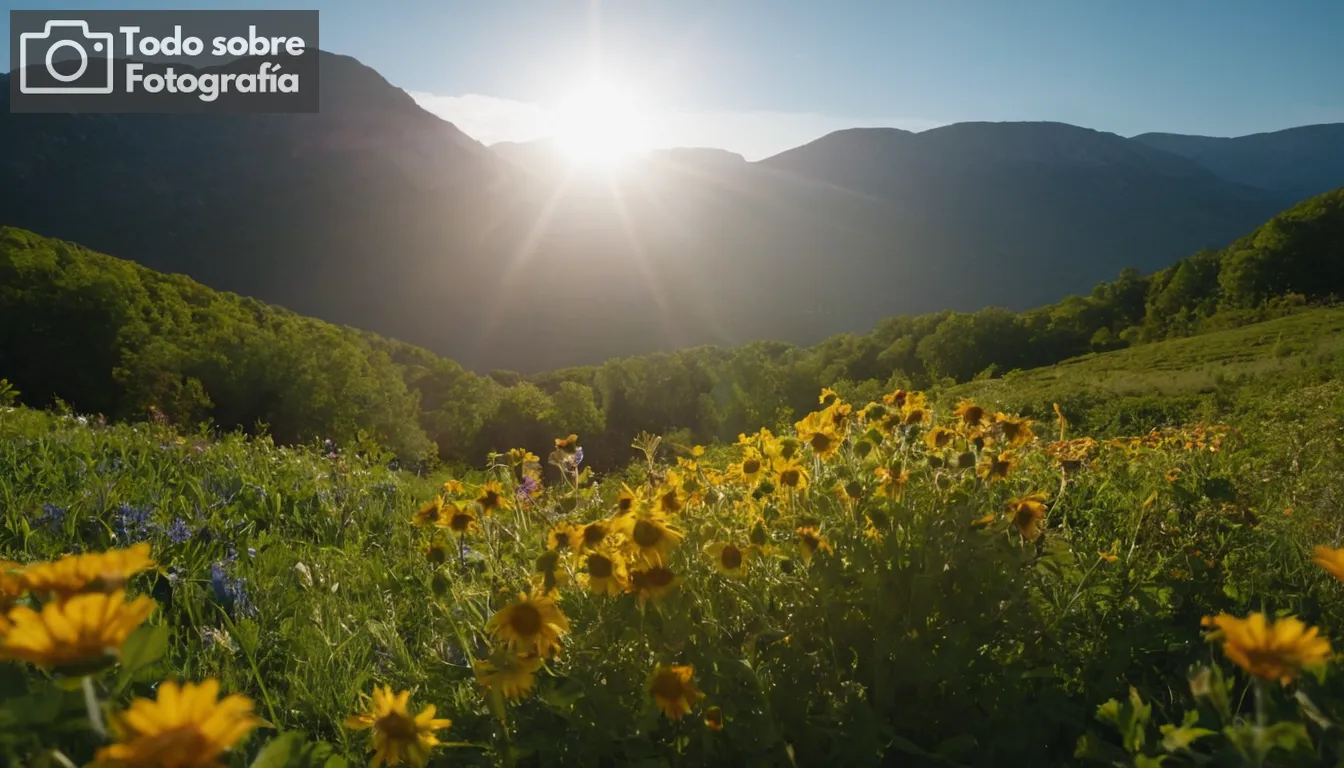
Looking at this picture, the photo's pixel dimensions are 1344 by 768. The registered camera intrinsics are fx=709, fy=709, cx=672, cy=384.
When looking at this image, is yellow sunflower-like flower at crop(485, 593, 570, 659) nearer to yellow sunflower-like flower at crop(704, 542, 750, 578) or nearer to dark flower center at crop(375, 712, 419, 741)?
dark flower center at crop(375, 712, 419, 741)

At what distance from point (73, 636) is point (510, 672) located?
2.64 feet

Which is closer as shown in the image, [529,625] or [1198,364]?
[529,625]

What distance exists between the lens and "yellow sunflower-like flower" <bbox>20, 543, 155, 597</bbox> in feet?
2.73

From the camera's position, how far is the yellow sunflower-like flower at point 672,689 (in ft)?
4.54

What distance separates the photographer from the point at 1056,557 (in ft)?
6.25

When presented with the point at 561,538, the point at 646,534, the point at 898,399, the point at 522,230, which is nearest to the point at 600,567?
the point at 646,534

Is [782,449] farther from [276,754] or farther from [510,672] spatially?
[276,754]

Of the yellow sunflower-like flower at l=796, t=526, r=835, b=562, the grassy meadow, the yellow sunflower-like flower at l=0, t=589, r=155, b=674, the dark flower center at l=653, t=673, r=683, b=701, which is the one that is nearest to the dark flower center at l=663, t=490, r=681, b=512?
the grassy meadow

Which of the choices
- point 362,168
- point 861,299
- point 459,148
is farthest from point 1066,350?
point 459,148

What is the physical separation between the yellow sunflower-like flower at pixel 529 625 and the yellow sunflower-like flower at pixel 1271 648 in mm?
1067

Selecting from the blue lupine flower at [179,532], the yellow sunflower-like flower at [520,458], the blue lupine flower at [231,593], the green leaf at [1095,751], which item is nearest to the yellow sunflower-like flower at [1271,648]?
the green leaf at [1095,751]

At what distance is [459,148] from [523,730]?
197582mm

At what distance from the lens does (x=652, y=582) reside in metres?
1.45

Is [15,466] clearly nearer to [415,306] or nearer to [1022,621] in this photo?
[1022,621]
